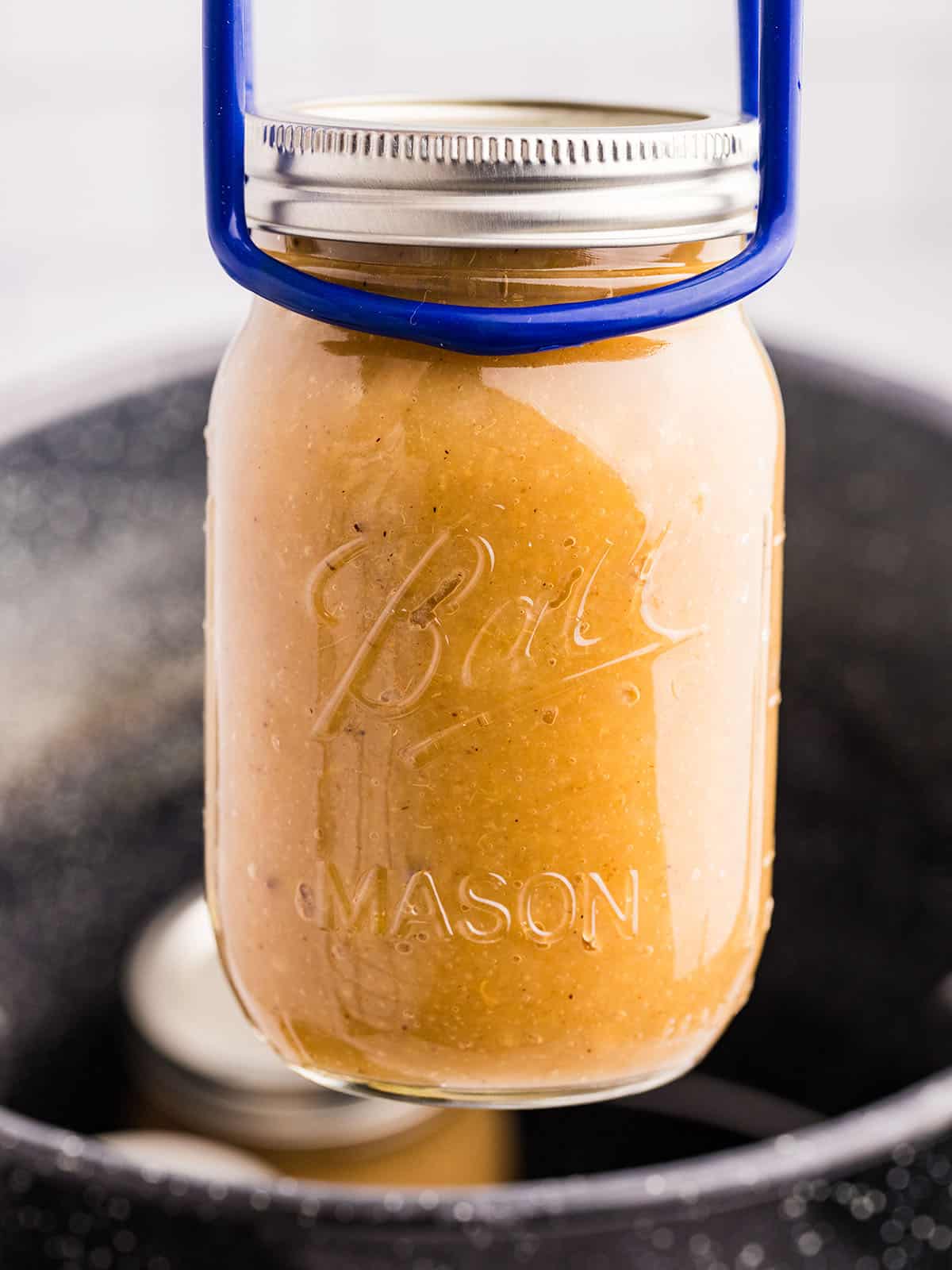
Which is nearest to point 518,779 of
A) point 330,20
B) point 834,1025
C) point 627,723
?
point 627,723

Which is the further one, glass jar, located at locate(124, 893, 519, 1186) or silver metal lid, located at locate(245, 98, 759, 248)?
glass jar, located at locate(124, 893, 519, 1186)

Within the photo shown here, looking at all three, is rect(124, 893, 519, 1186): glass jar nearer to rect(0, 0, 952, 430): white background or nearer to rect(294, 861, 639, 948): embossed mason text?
rect(294, 861, 639, 948): embossed mason text

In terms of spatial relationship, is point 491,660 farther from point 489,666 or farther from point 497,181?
point 497,181

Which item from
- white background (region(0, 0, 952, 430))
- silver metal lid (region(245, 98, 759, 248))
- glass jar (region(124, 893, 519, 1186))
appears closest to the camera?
silver metal lid (region(245, 98, 759, 248))

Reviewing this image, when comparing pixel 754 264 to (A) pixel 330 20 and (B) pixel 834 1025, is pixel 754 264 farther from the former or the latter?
(A) pixel 330 20

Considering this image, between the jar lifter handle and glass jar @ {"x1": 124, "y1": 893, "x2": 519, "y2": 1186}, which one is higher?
the jar lifter handle

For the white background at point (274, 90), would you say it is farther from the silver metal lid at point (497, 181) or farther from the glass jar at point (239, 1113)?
the silver metal lid at point (497, 181)

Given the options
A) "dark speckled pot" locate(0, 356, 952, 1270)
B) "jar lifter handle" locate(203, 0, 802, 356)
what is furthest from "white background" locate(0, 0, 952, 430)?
"jar lifter handle" locate(203, 0, 802, 356)

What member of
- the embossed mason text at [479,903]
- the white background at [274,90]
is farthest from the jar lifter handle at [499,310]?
the white background at [274,90]
